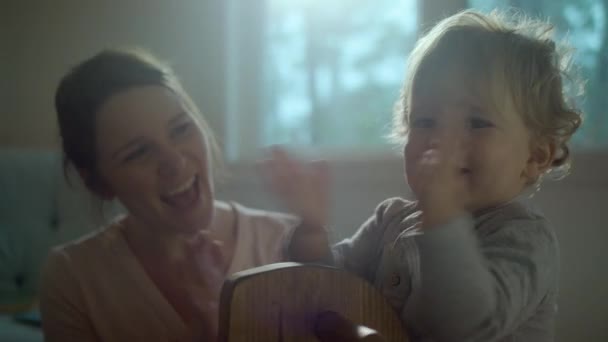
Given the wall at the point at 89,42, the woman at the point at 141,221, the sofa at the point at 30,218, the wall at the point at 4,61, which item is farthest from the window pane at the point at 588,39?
the wall at the point at 4,61

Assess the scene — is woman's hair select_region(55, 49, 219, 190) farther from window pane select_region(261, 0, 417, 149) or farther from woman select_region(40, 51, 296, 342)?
window pane select_region(261, 0, 417, 149)

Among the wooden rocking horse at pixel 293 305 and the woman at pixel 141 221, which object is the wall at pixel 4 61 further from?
the wooden rocking horse at pixel 293 305

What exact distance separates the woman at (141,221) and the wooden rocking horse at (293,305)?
0.24 meters

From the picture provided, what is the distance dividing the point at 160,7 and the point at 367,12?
623mm

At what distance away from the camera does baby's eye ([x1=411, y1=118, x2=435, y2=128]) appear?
0.65 metres

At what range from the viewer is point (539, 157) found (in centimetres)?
69

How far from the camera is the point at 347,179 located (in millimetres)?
1347

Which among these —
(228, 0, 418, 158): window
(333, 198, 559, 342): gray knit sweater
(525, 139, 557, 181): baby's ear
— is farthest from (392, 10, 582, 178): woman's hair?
(228, 0, 418, 158): window

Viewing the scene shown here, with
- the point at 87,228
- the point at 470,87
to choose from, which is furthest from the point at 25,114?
the point at 470,87

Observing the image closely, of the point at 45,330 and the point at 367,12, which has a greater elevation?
the point at 367,12

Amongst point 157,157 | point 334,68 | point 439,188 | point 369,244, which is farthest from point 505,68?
point 334,68

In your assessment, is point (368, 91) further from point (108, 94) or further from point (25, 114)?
point (25, 114)

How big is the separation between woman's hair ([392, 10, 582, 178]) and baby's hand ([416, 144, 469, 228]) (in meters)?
0.09

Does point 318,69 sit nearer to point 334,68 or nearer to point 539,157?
point 334,68
